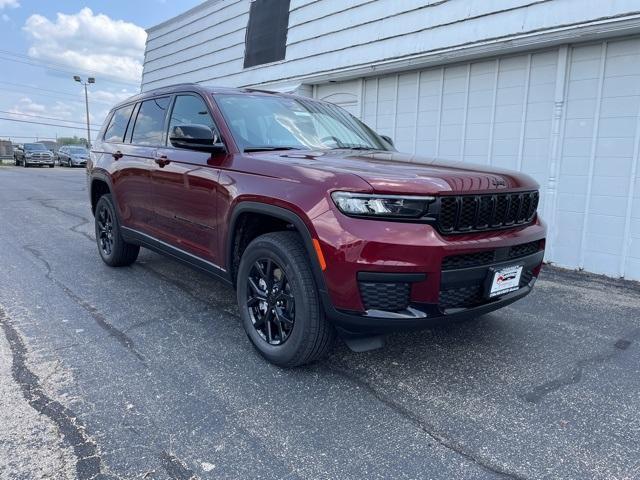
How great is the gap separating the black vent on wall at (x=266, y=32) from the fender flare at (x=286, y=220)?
7405 millimetres

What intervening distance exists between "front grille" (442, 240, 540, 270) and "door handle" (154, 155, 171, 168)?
257cm

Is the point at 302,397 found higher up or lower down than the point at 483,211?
lower down

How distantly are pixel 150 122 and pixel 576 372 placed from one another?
413 cm

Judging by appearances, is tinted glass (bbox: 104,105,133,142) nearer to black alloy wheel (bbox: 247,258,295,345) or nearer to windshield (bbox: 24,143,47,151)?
black alloy wheel (bbox: 247,258,295,345)

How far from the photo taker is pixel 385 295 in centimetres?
254

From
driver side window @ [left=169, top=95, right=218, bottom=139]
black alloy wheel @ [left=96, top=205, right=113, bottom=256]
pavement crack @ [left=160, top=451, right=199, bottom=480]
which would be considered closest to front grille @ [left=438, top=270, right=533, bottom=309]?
pavement crack @ [left=160, top=451, right=199, bottom=480]

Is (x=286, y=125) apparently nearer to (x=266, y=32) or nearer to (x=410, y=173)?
(x=410, y=173)

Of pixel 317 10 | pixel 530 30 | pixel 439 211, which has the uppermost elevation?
pixel 317 10

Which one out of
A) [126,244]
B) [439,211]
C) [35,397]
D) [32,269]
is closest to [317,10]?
[126,244]

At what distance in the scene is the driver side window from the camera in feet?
12.2

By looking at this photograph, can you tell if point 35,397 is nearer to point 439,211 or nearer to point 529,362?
point 439,211

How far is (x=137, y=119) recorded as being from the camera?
16.0 ft

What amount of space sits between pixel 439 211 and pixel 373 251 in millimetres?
433

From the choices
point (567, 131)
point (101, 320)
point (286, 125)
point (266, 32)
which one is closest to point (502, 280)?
point (286, 125)
